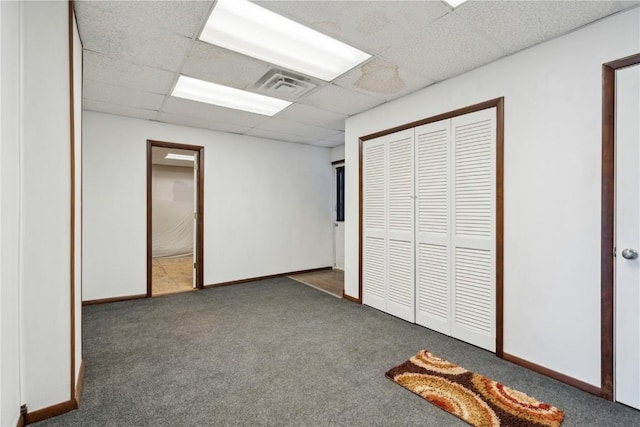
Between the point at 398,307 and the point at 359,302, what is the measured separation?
65cm

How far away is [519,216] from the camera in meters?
2.46

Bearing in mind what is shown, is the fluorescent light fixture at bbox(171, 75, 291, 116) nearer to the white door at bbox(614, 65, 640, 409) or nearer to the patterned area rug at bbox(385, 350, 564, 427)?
the white door at bbox(614, 65, 640, 409)

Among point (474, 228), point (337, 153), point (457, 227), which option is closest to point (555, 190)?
point (474, 228)

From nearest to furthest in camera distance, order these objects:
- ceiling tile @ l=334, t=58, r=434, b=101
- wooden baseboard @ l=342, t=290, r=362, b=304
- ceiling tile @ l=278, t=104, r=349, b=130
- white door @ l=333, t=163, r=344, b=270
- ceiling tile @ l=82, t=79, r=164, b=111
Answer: ceiling tile @ l=334, t=58, r=434, b=101, ceiling tile @ l=82, t=79, r=164, b=111, ceiling tile @ l=278, t=104, r=349, b=130, wooden baseboard @ l=342, t=290, r=362, b=304, white door @ l=333, t=163, r=344, b=270

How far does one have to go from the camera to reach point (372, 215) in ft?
12.5

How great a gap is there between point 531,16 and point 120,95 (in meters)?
3.84

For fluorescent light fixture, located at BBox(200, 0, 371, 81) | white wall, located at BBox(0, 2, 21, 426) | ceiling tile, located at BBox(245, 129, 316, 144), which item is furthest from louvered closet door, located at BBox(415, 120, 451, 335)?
white wall, located at BBox(0, 2, 21, 426)

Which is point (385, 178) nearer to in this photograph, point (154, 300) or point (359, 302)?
point (359, 302)

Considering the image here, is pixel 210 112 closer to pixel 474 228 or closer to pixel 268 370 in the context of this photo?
pixel 268 370

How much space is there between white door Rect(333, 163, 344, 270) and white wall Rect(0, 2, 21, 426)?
4993 millimetres

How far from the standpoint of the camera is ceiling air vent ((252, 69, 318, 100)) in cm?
288

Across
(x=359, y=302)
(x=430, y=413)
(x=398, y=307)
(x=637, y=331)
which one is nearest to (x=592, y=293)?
(x=637, y=331)

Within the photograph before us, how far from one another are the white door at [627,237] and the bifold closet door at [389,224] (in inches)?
63.6

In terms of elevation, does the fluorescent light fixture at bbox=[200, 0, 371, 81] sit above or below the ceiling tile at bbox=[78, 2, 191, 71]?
above
